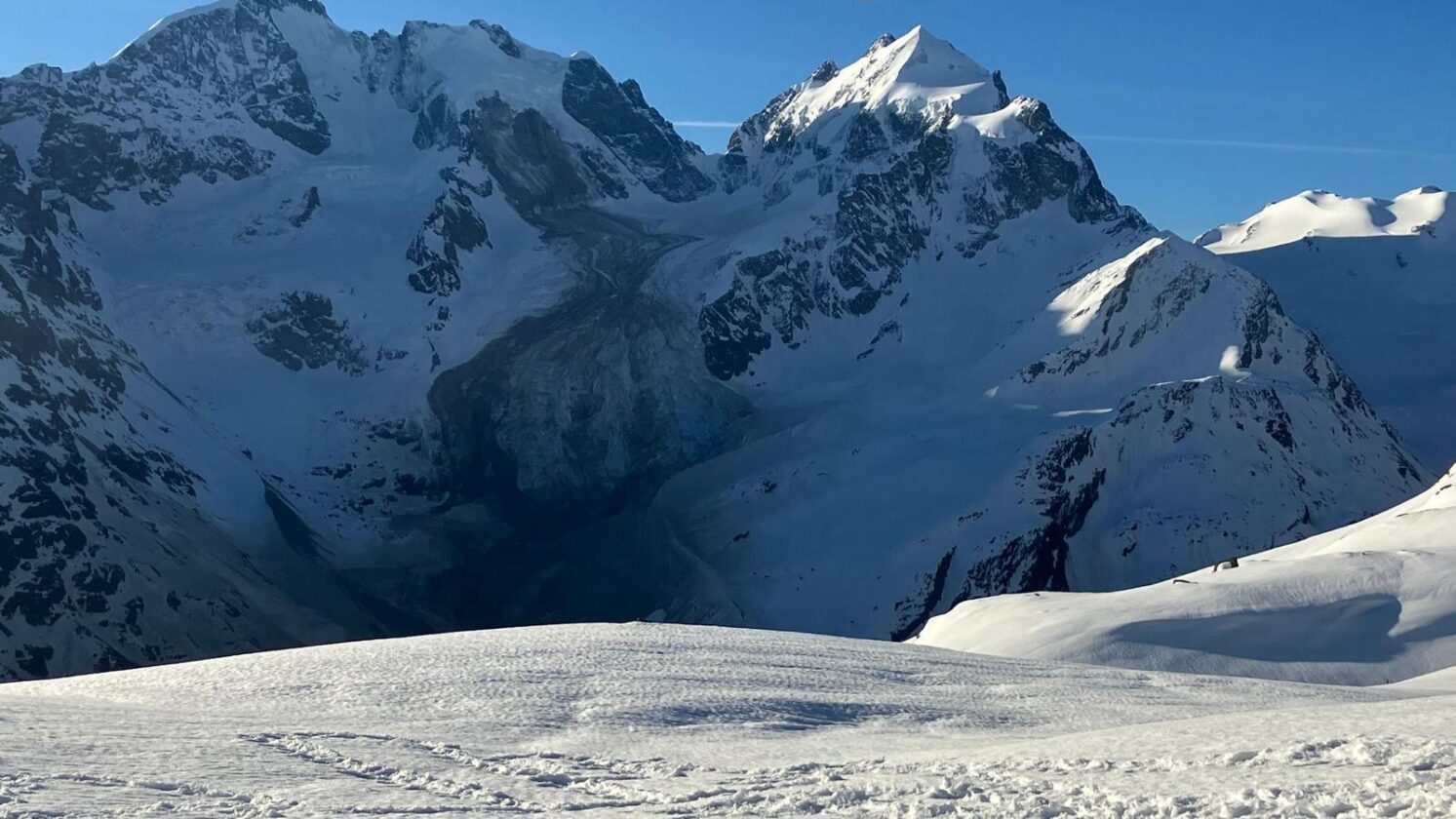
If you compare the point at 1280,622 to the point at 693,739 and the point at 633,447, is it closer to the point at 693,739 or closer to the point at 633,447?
the point at 693,739

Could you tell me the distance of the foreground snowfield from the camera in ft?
77.6

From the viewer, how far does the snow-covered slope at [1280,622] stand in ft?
206

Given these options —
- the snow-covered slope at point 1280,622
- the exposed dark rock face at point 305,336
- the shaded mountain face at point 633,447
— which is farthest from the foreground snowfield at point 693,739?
the exposed dark rock face at point 305,336

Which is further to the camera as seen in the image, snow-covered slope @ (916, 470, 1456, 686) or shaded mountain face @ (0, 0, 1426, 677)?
shaded mountain face @ (0, 0, 1426, 677)

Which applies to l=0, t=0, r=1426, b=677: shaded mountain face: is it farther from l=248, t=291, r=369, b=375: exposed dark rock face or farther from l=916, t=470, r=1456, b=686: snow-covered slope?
l=916, t=470, r=1456, b=686: snow-covered slope

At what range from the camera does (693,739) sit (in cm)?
3262

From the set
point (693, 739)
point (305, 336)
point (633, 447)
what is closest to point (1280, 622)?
point (693, 739)

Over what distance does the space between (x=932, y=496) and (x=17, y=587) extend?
81.3 meters

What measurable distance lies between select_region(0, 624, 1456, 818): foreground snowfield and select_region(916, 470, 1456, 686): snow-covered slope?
53.6 feet

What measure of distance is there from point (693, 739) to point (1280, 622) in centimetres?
4141

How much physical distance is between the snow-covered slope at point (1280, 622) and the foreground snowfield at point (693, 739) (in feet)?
53.6

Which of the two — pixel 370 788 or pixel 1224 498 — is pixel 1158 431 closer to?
pixel 1224 498

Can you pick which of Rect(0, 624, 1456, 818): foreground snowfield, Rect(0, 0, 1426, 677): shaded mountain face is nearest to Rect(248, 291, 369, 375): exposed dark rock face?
Rect(0, 0, 1426, 677): shaded mountain face

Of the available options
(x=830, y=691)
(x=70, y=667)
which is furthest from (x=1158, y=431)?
(x=830, y=691)
